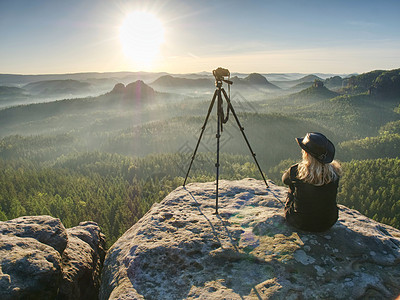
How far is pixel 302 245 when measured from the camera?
6395 millimetres

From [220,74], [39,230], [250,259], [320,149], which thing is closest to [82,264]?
[39,230]

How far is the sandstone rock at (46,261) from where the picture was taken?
5043 millimetres

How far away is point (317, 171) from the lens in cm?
604

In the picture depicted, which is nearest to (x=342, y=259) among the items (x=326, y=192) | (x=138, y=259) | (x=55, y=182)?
(x=326, y=192)

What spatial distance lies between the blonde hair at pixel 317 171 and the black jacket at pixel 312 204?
6.4 inches

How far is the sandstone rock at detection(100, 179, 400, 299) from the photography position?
5422 mm

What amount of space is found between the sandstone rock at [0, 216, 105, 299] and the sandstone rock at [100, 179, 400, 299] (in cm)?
81

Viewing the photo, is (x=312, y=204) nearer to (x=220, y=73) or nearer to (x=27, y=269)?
(x=220, y=73)

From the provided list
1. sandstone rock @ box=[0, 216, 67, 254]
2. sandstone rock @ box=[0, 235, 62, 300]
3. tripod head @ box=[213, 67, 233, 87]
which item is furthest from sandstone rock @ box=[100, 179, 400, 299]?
tripod head @ box=[213, 67, 233, 87]

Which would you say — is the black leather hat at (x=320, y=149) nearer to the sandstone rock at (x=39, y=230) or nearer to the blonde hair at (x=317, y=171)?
the blonde hair at (x=317, y=171)

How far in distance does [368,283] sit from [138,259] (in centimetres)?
615

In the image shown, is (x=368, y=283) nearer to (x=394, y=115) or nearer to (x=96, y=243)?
(x=96, y=243)

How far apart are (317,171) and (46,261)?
752 centimetres

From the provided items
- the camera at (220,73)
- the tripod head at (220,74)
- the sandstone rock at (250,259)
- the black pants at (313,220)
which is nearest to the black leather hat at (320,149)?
the black pants at (313,220)
